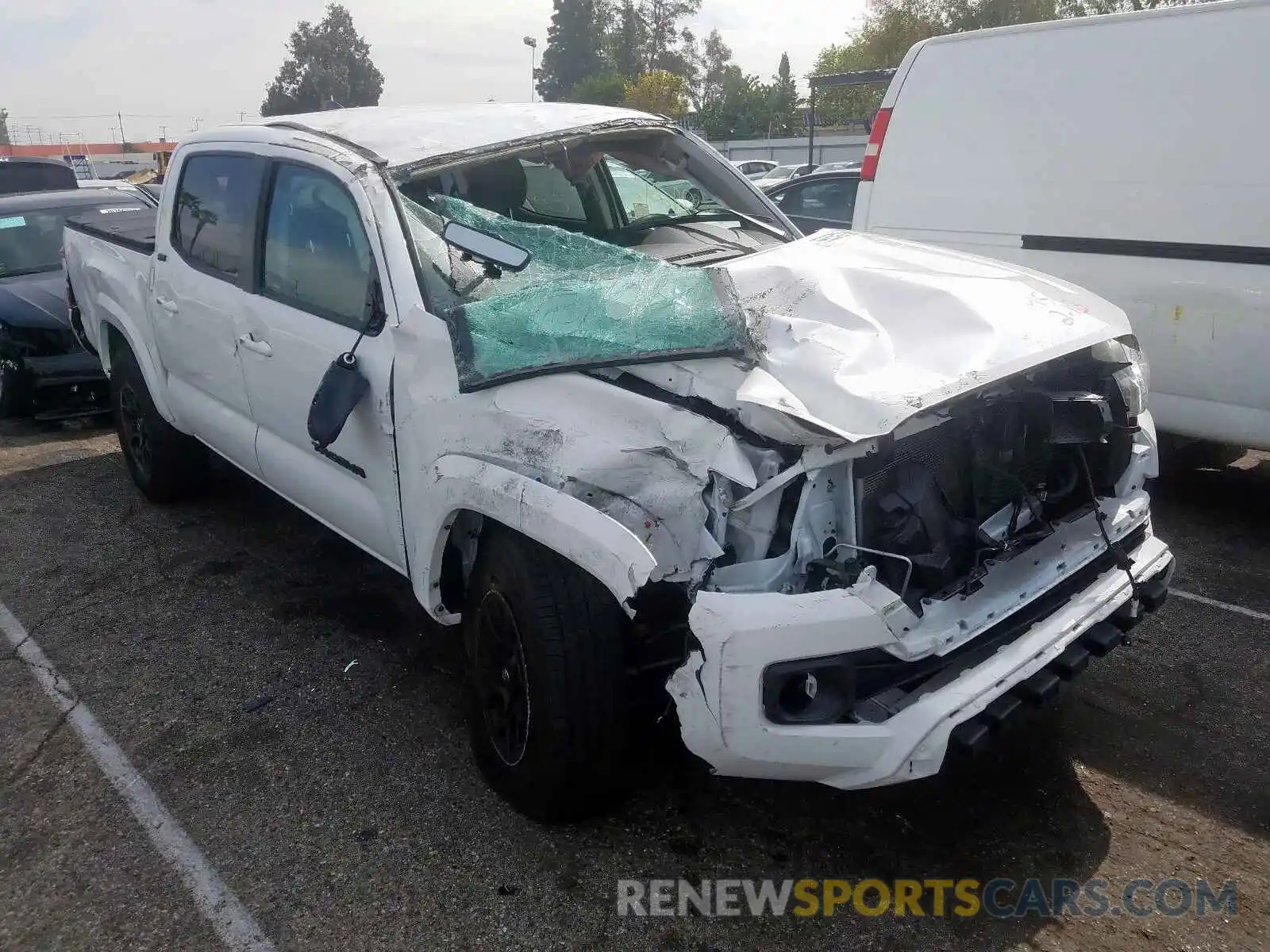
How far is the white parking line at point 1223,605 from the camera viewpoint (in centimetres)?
402

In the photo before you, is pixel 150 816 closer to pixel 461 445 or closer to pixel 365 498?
pixel 365 498

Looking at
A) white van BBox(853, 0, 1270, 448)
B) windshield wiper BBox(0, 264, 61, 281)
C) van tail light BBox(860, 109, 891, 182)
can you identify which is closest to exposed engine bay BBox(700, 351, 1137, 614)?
Answer: white van BBox(853, 0, 1270, 448)

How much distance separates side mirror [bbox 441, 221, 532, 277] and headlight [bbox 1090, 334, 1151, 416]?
174cm

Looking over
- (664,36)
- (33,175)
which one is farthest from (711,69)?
(33,175)

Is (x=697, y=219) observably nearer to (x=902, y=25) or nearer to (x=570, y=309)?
(x=570, y=309)

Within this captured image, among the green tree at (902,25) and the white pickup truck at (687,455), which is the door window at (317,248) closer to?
the white pickup truck at (687,455)

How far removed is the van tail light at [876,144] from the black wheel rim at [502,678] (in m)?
4.19

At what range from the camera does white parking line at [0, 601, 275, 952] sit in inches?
100

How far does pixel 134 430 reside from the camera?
18.2ft

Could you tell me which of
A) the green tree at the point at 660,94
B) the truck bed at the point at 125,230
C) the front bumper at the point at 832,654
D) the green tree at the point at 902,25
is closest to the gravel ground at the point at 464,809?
Result: the front bumper at the point at 832,654

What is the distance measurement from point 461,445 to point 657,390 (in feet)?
1.89

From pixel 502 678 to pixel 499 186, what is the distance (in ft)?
5.95

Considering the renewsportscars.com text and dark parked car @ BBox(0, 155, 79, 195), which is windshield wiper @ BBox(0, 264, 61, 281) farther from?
the renewsportscars.com text

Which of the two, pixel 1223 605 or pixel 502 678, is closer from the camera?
pixel 502 678
